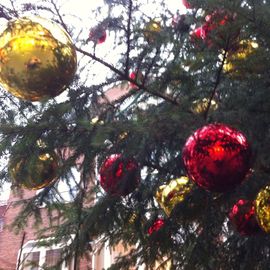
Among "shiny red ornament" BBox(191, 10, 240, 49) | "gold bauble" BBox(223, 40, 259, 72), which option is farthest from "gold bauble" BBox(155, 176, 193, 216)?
"shiny red ornament" BBox(191, 10, 240, 49)

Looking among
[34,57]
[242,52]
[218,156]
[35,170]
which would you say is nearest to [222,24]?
[242,52]

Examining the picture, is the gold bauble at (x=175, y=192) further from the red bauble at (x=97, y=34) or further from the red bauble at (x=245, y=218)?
the red bauble at (x=97, y=34)

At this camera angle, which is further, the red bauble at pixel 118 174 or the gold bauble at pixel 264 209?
the red bauble at pixel 118 174

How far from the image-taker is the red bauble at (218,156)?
1715 millimetres

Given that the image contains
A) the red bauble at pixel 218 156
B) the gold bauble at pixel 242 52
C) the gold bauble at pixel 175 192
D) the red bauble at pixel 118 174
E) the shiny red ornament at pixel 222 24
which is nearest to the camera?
the red bauble at pixel 218 156

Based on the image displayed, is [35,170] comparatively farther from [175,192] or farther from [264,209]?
[264,209]

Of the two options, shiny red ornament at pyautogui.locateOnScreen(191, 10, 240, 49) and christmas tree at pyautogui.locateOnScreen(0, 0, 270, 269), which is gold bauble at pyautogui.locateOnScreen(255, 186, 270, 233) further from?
shiny red ornament at pyautogui.locateOnScreen(191, 10, 240, 49)

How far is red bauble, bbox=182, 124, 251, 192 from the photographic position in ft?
5.63

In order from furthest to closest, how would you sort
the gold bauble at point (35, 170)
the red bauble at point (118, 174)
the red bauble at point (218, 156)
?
the red bauble at point (118, 174)
the gold bauble at point (35, 170)
the red bauble at point (218, 156)

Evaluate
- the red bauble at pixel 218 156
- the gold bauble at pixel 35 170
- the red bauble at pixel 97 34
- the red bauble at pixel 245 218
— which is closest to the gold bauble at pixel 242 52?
the red bauble at pixel 218 156

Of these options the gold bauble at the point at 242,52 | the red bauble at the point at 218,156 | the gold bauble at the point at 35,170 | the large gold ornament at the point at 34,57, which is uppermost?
the gold bauble at the point at 242,52

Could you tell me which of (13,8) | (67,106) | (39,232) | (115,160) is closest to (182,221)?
(115,160)

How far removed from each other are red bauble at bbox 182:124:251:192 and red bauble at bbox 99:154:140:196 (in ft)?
2.21

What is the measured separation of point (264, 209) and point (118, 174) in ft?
2.57
